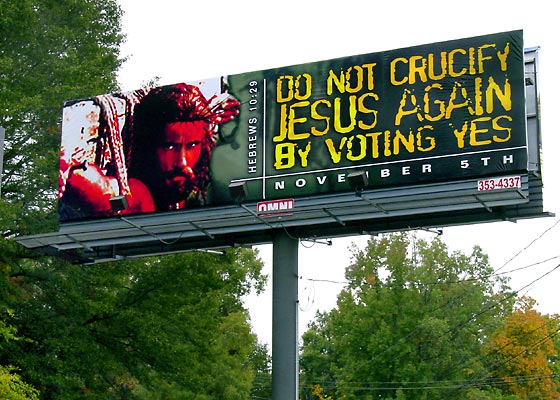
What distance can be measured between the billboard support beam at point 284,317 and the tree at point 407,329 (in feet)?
81.8

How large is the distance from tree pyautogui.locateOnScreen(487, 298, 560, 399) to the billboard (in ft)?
116

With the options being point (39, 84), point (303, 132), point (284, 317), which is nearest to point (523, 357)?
point (39, 84)

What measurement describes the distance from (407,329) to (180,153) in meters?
28.9

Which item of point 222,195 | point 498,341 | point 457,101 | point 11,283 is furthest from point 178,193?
point 498,341

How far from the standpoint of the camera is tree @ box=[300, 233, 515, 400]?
155 feet

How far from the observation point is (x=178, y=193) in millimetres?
20547

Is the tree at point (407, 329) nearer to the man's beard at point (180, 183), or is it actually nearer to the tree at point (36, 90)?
the tree at point (36, 90)

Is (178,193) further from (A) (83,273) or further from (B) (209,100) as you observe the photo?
(A) (83,273)

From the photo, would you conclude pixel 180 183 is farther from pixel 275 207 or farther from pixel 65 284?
pixel 65 284

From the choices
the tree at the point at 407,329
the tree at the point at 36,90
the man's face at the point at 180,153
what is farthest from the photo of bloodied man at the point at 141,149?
the tree at the point at 407,329

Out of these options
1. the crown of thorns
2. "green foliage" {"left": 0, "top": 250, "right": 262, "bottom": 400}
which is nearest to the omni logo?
the crown of thorns

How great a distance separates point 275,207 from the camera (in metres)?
19.3

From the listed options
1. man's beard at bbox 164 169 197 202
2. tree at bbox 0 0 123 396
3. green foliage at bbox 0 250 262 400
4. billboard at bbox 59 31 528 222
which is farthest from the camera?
green foliage at bbox 0 250 262 400

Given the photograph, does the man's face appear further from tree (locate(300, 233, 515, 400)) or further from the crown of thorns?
tree (locate(300, 233, 515, 400))
